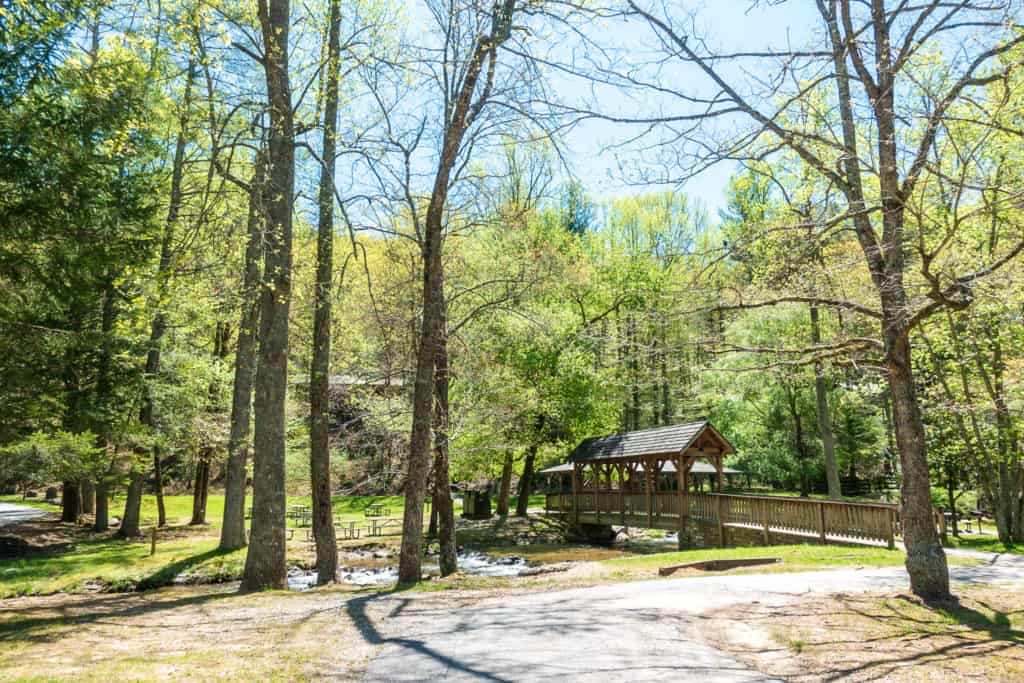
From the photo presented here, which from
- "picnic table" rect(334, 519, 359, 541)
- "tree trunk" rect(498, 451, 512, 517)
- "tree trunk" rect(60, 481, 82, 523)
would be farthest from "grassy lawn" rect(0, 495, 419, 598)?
"tree trunk" rect(498, 451, 512, 517)

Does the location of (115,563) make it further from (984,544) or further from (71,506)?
(984,544)

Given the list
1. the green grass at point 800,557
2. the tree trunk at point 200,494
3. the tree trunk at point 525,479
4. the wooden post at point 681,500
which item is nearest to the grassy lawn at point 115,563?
the tree trunk at point 200,494

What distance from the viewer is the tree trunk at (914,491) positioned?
7832 mm

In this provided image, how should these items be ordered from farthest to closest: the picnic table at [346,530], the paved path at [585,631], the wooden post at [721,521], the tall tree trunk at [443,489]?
the picnic table at [346,530] → the wooden post at [721,521] → the tall tree trunk at [443,489] → the paved path at [585,631]

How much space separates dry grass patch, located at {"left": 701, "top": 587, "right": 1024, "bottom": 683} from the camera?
5.50 m

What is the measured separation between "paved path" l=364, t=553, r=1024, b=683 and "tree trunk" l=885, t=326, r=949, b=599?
111 centimetres

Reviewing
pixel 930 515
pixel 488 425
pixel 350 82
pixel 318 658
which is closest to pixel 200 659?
pixel 318 658

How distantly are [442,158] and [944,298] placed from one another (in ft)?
24.9

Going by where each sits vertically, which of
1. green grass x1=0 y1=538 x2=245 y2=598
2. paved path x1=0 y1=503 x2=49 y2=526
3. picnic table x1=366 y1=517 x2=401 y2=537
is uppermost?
paved path x1=0 y1=503 x2=49 y2=526

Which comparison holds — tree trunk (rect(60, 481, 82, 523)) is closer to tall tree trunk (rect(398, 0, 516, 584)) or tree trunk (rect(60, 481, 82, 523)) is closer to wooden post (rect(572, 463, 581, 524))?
tall tree trunk (rect(398, 0, 516, 584))

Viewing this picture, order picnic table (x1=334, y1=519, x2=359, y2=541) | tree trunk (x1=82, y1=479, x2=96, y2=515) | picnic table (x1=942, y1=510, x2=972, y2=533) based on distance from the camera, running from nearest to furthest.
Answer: picnic table (x1=942, y1=510, x2=972, y2=533) < tree trunk (x1=82, y1=479, x2=96, y2=515) < picnic table (x1=334, y1=519, x2=359, y2=541)

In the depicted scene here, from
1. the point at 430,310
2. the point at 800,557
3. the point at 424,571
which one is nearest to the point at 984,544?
the point at 800,557

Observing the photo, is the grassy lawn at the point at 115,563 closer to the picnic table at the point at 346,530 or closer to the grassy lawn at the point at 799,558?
the picnic table at the point at 346,530

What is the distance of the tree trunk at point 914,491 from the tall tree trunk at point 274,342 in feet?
29.0
